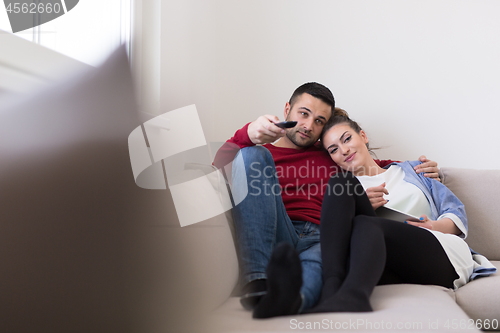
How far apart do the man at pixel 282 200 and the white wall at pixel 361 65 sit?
1.31ft

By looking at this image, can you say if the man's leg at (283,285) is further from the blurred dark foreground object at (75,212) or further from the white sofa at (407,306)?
the blurred dark foreground object at (75,212)

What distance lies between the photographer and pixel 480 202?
1458 mm

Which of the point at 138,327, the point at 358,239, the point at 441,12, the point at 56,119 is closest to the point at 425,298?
the point at 358,239

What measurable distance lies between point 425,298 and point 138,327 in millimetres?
739

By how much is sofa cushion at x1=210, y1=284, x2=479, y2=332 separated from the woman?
40mm

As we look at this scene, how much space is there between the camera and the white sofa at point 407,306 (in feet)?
1.94

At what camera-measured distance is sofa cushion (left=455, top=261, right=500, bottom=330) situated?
2.99ft

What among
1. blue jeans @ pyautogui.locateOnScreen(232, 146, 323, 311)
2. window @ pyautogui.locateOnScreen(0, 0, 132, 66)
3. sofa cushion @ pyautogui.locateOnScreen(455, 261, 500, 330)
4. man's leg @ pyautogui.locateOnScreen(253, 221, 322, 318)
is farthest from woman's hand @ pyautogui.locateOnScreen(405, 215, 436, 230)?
window @ pyautogui.locateOnScreen(0, 0, 132, 66)

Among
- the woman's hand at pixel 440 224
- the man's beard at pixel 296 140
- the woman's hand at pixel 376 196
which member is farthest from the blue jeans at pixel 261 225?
the man's beard at pixel 296 140

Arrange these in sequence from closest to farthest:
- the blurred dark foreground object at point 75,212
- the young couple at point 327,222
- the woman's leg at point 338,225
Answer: the blurred dark foreground object at point 75,212 < the young couple at point 327,222 < the woman's leg at point 338,225

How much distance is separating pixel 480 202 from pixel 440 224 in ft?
1.37

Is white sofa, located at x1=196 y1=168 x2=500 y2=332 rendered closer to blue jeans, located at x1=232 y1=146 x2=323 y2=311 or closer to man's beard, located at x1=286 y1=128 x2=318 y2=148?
blue jeans, located at x1=232 y1=146 x2=323 y2=311

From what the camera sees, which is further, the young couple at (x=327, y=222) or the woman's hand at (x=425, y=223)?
the woman's hand at (x=425, y=223)

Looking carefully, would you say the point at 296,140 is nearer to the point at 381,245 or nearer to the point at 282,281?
the point at 381,245
